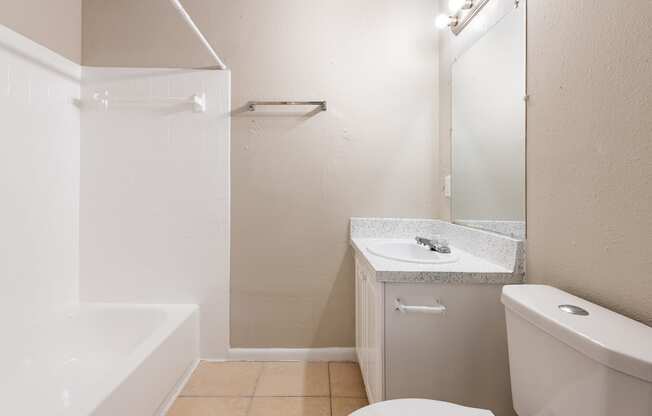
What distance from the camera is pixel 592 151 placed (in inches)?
38.6

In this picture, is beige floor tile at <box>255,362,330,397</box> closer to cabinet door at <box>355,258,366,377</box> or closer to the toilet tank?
cabinet door at <box>355,258,366,377</box>

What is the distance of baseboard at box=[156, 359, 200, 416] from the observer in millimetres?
1658

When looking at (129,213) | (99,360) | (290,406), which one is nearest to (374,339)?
(290,406)

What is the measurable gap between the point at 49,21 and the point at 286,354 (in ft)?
7.83

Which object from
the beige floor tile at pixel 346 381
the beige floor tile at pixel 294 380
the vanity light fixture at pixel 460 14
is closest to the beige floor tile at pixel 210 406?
the beige floor tile at pixel 294 380

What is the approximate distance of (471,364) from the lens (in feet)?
4.22

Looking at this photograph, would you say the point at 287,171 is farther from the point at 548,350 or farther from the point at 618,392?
the point at 618,392

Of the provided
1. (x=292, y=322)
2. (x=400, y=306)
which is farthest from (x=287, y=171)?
(x=400, y=306)

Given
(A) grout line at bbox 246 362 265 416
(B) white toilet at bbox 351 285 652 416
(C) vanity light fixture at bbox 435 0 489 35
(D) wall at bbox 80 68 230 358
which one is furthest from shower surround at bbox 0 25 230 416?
(B) white toilet at bbox 351 285 652 416

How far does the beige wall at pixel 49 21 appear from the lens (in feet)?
5.40

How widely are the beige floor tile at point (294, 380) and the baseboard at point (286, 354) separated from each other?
1.5 inches

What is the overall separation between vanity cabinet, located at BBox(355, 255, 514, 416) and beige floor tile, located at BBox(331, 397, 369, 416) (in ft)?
1.65

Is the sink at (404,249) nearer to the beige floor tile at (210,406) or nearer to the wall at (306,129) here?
the wall at (306,129)

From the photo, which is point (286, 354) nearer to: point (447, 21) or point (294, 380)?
point (294, 380)
